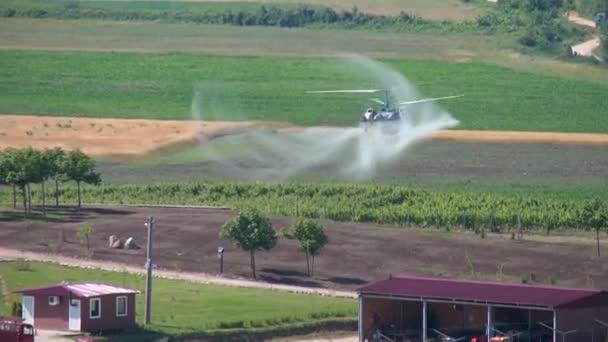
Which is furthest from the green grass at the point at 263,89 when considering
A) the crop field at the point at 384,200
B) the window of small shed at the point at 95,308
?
the window of small shed at the point at 95,308

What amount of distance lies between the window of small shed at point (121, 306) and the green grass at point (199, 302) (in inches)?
42.3

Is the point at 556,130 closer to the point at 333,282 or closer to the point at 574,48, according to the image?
the point at 574,48

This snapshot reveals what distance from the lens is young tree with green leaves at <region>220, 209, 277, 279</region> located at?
3455 inches

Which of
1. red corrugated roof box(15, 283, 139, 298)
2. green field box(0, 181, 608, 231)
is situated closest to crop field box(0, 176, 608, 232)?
green field box(0, 181, 608, 231)

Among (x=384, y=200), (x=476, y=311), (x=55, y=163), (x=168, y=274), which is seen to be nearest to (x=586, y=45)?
(x=384, y=200)

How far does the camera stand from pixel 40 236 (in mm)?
93312

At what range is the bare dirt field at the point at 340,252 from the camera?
86500mm

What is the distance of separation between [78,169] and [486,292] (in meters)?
31.5

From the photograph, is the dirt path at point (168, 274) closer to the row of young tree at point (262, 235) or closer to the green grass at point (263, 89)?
the row of young tree at point (262, 235)

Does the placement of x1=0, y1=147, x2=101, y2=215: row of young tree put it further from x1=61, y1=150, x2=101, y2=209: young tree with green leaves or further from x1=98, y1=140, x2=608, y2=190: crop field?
x1=98, y1=140, x2=608, y2=190: crop field

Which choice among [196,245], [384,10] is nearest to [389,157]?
[196,245]

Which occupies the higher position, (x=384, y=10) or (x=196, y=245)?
(x=384, y=10)

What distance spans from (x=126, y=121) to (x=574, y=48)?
107ft

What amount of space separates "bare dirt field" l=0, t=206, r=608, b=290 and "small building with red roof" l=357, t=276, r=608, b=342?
7576 mm
